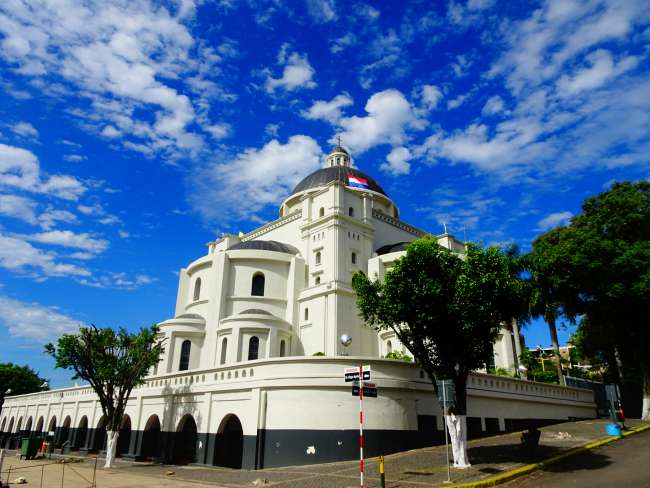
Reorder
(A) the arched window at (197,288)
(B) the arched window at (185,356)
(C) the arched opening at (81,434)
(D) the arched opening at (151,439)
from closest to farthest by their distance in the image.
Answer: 1. (D) the arched opening at (151,439)
2. (B) the arched window at (185,356)
3. (C) the arched opening at (81,434)
4. (A) the arched window at (197,288)

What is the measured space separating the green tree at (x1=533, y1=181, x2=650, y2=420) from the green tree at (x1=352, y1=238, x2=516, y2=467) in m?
12.9

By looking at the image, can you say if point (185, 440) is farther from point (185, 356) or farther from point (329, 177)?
point (329, 177)

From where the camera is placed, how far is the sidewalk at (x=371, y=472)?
1403cm

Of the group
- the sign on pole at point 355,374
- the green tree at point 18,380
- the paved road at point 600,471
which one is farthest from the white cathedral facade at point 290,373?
the green tree at point 18,380

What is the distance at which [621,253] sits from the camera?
2655 centimetres

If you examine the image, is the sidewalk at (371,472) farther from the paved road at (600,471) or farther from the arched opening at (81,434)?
the arched opening at (81,434)

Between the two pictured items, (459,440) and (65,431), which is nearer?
(459,440)

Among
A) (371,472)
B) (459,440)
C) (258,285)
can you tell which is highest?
(258,285)

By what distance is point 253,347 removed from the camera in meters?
31.5

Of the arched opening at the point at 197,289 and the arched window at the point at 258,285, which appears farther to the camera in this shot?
the arched opening at the point at 197,289

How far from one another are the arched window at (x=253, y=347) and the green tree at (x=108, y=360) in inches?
292

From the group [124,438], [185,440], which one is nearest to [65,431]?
[124,438]

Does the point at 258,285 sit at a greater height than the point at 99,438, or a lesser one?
greater

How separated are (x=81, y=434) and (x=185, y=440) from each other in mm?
15261
